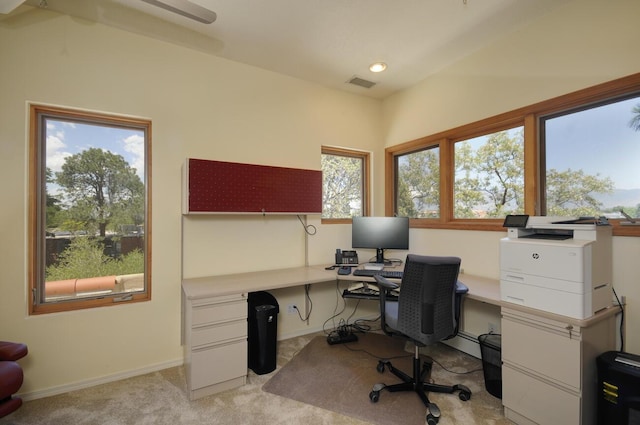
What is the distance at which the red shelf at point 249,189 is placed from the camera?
2.53 meters

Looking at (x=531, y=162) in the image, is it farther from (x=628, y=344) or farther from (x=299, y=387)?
(x=299, y=387)

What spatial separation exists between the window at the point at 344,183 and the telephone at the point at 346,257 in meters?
0.46

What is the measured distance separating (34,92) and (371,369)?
3.49m

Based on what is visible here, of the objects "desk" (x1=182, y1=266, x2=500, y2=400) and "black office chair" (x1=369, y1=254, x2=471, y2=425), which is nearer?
"black office chair" (x1=369, y1=254, x2=471, y2=425)

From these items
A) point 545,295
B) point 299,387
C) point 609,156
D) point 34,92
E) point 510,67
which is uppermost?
point 510,67

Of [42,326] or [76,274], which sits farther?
[76,274]

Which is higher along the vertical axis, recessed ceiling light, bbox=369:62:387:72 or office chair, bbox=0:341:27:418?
recessed ceiling light, bbox=369:62:387:72

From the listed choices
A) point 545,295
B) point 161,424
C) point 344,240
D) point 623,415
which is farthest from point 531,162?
point 161,424

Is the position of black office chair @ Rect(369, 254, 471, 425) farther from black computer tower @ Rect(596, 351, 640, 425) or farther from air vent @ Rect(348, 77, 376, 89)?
air vent @ Rect(348, 77, 376, 89)

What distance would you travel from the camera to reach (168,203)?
263 centimetres

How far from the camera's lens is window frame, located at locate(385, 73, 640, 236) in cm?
196

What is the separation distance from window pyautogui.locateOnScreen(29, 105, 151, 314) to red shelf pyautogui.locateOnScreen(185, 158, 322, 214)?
0.47 m

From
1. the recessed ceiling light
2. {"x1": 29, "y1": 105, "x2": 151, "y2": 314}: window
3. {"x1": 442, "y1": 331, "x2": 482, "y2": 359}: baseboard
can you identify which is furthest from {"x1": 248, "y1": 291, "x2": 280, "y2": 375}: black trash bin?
the recessed ceiling light

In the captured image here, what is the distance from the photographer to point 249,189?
2.78m
